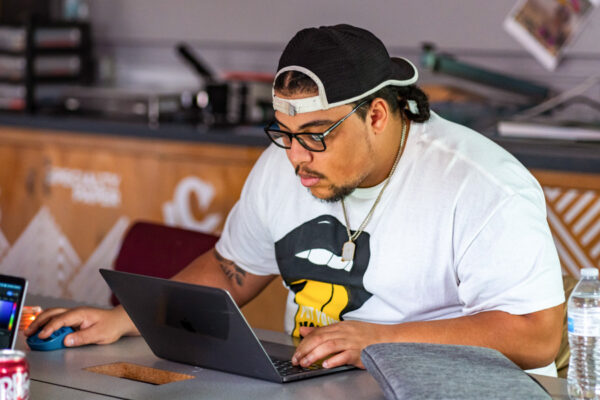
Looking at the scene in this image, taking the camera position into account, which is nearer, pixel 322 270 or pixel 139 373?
pixel 139 373

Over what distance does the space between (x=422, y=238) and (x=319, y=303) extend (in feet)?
0.92

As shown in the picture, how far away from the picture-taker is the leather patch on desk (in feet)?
5.33

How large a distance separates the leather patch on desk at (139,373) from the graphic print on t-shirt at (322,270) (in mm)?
419

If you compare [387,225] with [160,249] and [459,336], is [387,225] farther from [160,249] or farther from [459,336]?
[160,249]

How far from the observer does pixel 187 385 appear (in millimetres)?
1552

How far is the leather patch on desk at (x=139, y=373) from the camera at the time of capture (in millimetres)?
1624

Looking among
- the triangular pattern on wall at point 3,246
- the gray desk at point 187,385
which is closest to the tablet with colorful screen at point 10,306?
the gray desk at point 187,385

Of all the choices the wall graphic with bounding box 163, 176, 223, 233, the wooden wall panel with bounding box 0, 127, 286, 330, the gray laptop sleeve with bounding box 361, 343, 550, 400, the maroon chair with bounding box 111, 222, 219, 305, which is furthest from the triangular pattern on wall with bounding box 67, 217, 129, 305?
the gray laptop sleeve with bounding box 361, 343, 550, 400

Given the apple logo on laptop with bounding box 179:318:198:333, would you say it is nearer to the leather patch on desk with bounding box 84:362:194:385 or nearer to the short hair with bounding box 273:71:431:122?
the leather patch on desk with bounding box 84:362:194:385

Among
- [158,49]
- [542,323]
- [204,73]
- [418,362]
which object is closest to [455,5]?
[204,73]

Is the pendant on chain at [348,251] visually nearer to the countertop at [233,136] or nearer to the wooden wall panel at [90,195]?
the countertop at [233,136]

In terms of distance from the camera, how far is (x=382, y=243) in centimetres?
188

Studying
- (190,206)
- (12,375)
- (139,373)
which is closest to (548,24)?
(190,206)

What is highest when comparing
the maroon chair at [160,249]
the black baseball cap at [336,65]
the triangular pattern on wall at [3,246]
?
the black baseball cap at [336,65]
